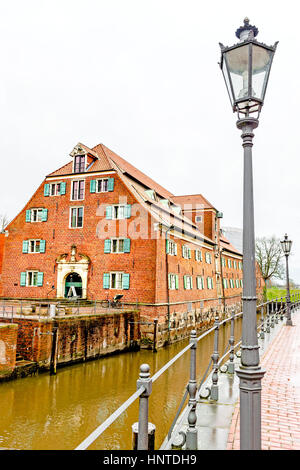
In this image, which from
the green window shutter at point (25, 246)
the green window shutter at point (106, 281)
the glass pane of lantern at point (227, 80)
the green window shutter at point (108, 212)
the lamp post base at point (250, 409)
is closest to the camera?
the lamp post base at point (250, 409)

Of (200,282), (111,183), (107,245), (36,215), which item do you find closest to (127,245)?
(107,245)

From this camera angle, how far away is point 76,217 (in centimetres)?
2273

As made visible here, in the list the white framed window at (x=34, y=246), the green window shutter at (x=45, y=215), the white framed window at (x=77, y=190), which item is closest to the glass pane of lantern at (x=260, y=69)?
the white framed window at (x=77, y=190)

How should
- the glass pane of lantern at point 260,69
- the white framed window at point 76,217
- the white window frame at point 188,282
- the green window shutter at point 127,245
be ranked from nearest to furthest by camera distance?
the glass pane of lantern at point 260,69 < the green window shutter at point 127,245 < the white framed window at point 76,217 < the white window frame at point 188,282

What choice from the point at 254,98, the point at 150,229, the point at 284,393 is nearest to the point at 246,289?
the point at 254,98

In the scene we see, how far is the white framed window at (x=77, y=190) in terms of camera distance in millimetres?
22844

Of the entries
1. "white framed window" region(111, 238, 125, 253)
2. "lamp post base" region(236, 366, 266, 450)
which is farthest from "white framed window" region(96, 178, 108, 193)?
"lamp post base" region(236, 366, 266, 450)

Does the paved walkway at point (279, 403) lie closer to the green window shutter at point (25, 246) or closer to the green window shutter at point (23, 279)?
the green window shutter at point (23, 279)

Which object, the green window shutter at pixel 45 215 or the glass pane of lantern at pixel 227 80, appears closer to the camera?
the glass pane of lantern at pixel 227 80

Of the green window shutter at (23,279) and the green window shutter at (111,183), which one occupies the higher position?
the green window shutter at (111,183)

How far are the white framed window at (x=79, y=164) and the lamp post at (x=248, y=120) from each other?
20736mm

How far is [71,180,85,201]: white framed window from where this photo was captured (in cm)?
2284

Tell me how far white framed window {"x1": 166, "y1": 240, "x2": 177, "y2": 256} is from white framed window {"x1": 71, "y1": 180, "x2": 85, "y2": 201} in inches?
260

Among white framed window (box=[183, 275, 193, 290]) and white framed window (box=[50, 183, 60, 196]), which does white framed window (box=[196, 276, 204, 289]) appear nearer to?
white framed window (box=[183, 275, 193, 290])
